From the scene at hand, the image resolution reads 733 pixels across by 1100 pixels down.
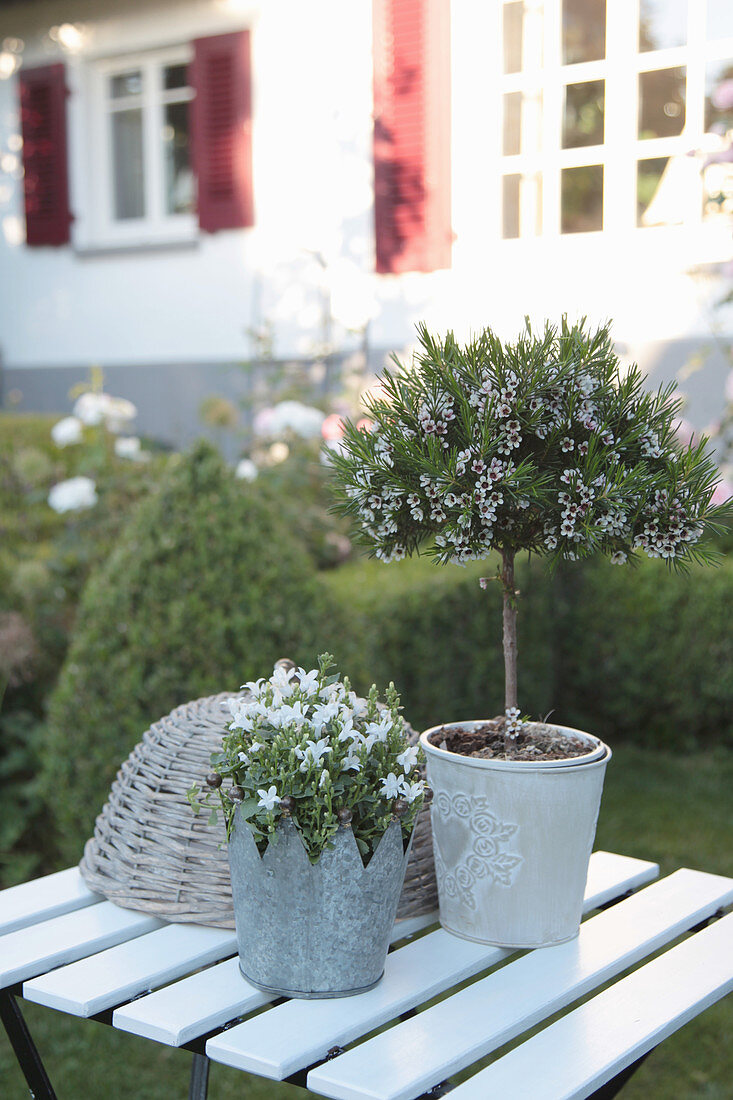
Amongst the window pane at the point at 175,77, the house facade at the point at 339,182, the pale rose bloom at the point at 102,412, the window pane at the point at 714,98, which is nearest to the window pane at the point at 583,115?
the house facade at the point at 339,182

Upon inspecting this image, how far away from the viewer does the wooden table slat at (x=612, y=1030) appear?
3.32 ft

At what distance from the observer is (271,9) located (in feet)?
19.6

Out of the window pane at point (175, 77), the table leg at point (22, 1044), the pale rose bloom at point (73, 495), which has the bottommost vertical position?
the table leg at point (22, 1044)

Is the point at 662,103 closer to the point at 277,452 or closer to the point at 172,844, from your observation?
the point at 277,452

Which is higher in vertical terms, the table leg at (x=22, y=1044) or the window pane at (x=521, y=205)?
the window pane at (x=521, y=205)

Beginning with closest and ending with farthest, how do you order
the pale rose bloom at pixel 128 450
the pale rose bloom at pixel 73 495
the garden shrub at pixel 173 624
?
the garden shrub at pixel 173 624 < the pale rose bloom at pixel 73 495 < the pale rose bloom at pixel 128 450

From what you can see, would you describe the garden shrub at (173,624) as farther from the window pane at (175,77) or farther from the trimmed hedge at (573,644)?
the window pane at (175,77)

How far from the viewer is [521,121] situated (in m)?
4.08

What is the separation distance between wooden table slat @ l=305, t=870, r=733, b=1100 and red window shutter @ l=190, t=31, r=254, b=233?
5.34m

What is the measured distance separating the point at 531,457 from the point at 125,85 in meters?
6.65

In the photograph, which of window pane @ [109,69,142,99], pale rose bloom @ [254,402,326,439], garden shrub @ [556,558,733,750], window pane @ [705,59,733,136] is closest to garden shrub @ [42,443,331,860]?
pale rose bloom @ [254,402,326,439]

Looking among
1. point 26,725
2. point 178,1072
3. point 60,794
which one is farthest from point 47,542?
point 178,1072

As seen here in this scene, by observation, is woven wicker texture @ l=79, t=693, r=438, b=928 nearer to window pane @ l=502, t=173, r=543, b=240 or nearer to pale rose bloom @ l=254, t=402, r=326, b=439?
pale rose bloom @ l=254, t=402, r=326, b=439

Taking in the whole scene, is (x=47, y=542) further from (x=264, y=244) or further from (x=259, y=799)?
Answer: (x=264, y=244)
